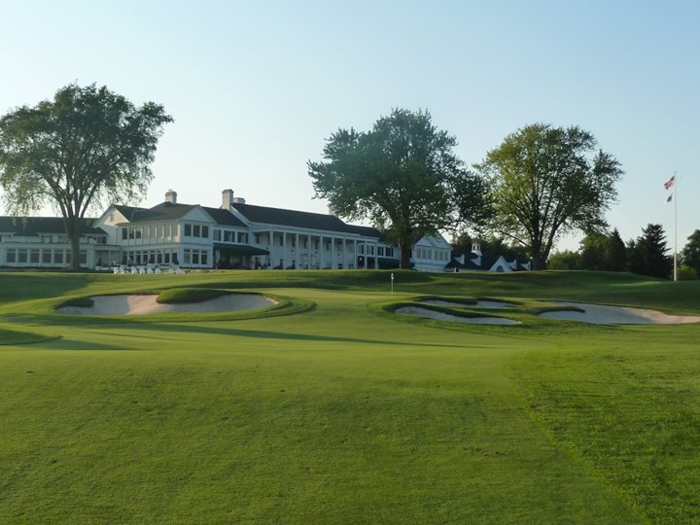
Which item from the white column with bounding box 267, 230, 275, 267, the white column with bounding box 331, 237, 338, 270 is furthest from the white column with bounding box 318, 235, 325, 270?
the white column with bounding box 267, 230, 275, 267

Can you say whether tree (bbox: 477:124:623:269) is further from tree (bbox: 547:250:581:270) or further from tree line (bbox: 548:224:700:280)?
tree (bbox: 547:250:581:270)

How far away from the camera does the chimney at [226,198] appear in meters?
93.6

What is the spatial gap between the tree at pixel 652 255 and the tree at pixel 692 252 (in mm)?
16233

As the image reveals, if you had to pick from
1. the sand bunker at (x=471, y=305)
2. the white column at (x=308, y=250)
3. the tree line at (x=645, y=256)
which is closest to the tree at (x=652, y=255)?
the tree line at (x=645, y=256)

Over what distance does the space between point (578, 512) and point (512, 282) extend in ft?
166

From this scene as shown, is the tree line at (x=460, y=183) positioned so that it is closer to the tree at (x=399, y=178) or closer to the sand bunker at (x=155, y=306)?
the tree at (x=399, y=178)

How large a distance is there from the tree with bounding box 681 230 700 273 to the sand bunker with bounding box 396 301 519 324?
10221 centimetres

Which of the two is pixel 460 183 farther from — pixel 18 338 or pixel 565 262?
pixel 565 262

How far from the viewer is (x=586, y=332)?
2852cm

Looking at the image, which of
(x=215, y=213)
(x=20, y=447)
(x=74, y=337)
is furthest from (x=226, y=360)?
(x=215, y=213)

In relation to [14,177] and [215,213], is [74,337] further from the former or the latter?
[215,213]

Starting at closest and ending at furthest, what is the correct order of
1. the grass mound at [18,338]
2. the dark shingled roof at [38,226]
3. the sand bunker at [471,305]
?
the grass mound at [18,338], the sand bunker at [471,305], the dark shingled roof at [38,226]

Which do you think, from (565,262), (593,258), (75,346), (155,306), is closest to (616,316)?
(155,306)

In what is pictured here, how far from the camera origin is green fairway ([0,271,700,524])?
22.7ft
